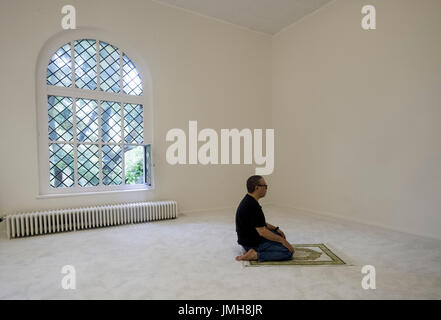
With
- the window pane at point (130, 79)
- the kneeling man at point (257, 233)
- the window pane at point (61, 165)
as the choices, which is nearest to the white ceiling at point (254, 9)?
the window pane at point (130, 79)

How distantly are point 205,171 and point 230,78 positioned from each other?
2.08 meters

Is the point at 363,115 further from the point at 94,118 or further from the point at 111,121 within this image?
the point at 94,118

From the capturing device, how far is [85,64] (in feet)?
14.8

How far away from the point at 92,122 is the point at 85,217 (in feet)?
5.23

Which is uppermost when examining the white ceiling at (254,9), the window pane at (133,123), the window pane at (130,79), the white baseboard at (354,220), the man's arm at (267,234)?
the white ceiling at (254,9)

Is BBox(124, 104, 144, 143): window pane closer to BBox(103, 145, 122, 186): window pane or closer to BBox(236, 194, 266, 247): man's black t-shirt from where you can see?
BBox(103, 145, 122, 186): window pane

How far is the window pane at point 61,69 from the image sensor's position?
14.1ft

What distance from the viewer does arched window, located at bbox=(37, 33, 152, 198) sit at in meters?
4.30

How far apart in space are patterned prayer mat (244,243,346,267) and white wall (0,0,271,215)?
271cm

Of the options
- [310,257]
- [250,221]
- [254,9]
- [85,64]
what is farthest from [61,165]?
[254,9]

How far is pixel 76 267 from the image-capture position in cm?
267

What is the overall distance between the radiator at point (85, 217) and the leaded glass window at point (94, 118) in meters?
0.55

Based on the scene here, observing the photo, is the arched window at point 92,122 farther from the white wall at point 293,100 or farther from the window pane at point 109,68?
the white wall at point 293,100
